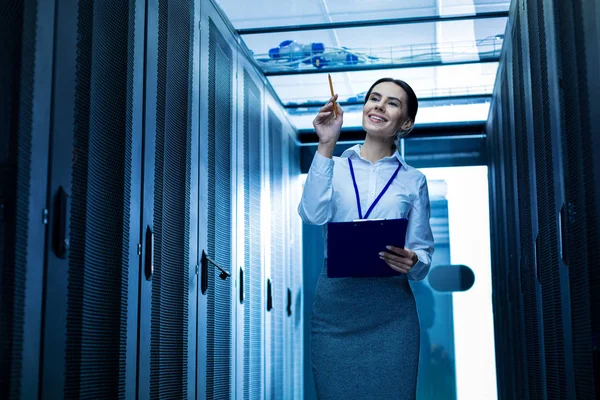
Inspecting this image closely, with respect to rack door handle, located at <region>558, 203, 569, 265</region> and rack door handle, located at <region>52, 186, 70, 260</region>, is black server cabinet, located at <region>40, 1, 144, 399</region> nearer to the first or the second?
rack door handle, located at <region>52, 186, 70, 260</region>


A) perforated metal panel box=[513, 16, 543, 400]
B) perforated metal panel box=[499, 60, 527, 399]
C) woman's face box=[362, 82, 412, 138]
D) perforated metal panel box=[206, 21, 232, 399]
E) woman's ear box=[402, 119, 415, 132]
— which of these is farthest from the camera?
perforated metal panel box=[499, 60, 527, 399]

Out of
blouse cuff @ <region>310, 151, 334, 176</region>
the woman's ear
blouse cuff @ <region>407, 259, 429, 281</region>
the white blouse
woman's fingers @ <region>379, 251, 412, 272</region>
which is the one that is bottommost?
blouse cuff @ <region>407, 259, 429, 281</region>

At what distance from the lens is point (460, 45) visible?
16.6 feet

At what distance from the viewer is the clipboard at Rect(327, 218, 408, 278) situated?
277cm

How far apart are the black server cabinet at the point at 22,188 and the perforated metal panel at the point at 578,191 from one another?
149 centimetres

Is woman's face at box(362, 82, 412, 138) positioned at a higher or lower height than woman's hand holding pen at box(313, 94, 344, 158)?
higher

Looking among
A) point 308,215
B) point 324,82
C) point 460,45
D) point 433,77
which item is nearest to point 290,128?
point 324,82

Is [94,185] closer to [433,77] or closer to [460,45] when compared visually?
[460,45]

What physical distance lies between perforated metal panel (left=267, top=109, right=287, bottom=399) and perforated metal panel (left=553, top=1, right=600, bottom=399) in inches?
129

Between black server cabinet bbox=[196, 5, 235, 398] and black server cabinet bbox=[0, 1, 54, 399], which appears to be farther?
black server cabinet bbox=[196, 5, 235, 398]

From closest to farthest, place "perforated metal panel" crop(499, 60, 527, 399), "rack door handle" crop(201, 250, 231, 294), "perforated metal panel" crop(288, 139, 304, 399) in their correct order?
"rack door handle" crop(201, 250, 231, 294)
"perforated metal panel" crop(499, 60, 527, 399)
"perforated metal panel" crop(288, 139, 304, 399)

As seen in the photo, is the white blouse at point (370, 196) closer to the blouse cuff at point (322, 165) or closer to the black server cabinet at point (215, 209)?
the blouse cuff at point (322, 165)

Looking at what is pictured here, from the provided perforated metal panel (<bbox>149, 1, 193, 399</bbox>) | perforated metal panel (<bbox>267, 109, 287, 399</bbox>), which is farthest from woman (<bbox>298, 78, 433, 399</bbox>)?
perforated metal panel (<bbox>267, 109, 287, 399</bbox>)

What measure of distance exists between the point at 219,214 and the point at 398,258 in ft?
4.53
